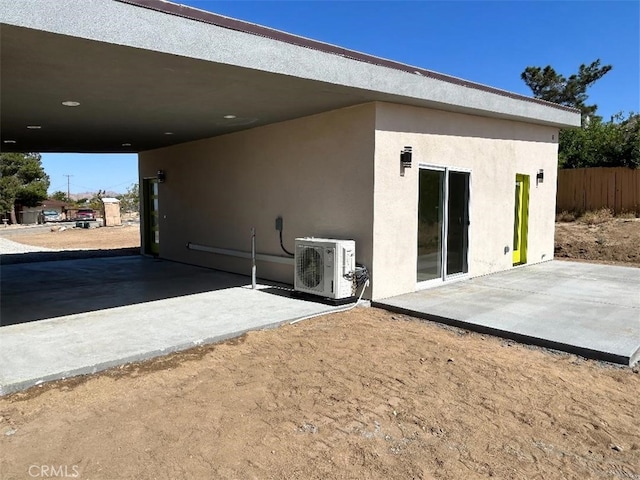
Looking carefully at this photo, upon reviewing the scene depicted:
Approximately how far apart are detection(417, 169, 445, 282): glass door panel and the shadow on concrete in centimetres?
308

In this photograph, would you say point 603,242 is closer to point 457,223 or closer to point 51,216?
point 457,223

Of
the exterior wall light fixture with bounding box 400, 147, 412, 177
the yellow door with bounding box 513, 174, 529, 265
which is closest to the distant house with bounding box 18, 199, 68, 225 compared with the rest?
the yellow door with bounding box 513, 174, 529, 265

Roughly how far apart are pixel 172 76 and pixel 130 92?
1.03 meters

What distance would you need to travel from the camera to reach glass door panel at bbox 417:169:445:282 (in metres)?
7.12

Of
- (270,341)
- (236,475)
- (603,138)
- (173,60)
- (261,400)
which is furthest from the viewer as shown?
(603,138)

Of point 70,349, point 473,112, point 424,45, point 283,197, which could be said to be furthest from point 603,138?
point 70,349

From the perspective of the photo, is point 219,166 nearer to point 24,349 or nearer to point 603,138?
point 24,349

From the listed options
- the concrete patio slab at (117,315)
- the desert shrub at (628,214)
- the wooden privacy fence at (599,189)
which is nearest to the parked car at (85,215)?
the concrete patio slab at (117,315)

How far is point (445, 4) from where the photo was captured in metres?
10.0

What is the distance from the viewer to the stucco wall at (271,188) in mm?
6539

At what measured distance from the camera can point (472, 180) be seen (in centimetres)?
802

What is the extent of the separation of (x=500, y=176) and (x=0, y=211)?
141 feet

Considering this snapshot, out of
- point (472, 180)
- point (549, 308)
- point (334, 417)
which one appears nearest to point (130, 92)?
point (334, 417)

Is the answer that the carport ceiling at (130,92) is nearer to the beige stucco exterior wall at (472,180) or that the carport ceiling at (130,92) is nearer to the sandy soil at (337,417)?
the beige stucco exterior wall at (472,180)
